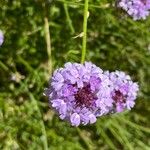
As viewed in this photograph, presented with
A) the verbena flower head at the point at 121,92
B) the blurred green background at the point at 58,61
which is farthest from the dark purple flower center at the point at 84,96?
the blurred green background at the point at 58,61

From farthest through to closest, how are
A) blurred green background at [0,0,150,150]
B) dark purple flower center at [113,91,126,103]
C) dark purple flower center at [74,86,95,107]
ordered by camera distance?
blurred green background at [0,0,150,150] < dark purple flower center at [113,91,126,103] < dark purple flower center at [74,86,95,107]

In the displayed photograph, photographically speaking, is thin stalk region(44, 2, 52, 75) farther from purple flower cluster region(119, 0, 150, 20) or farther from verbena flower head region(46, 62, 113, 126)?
verbena flower head region(46, 62, 113, 126)

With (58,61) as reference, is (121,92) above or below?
below

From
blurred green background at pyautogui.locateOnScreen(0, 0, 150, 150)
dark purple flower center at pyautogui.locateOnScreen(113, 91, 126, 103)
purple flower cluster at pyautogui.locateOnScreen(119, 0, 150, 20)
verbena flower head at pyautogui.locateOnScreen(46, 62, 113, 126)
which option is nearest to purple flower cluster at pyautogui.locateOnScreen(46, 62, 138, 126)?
verbena flower head at pyautogui.locateOnScreen(46, 62, 113, 126)

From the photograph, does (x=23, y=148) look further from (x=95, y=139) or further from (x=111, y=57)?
(x=111, y=57)

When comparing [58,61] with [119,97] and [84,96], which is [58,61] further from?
[84,96]

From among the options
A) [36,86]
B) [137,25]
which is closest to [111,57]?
[137,25]

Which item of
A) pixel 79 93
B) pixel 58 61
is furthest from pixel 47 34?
pixel 79 93
